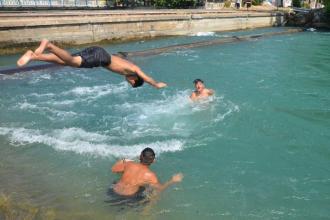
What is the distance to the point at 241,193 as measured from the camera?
8.34m

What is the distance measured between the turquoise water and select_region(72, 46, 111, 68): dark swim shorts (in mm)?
2479

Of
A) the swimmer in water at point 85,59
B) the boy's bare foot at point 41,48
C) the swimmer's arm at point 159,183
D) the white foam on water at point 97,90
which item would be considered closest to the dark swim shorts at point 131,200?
the swimmer's arm at point 159,183

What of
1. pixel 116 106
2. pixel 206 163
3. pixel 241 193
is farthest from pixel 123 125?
pixel 241 193

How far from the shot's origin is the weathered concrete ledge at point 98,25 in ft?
78.3

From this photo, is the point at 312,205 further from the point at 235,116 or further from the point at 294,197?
the point at 235,116

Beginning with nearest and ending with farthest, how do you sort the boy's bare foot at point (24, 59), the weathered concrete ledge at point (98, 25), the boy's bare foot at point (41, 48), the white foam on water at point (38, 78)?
the boy's bare foot at point (24, 59) → the boy's bare foot at point (41, 48) → the white foam on water at point (38, 78) → the weathered concrete ledge at point (98, 25)

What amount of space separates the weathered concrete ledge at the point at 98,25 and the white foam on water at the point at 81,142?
13664 mm

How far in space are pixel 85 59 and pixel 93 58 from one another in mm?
149

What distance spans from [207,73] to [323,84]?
15.9 feet

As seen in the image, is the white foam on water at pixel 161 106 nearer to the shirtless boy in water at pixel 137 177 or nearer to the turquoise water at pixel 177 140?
the turquoise water at pixel 177 140

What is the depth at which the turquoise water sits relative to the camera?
7.93 meters

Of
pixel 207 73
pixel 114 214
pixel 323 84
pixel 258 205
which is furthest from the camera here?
pixel 207 73

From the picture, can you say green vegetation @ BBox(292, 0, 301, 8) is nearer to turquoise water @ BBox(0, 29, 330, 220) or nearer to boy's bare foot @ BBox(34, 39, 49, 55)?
turquoise water @ BBox(0, 29, 330, 220)

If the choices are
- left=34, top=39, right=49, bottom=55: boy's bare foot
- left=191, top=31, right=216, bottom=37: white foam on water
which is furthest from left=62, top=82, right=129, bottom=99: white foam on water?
left=191, top=31, right=216, bottom=37: white foam on water
